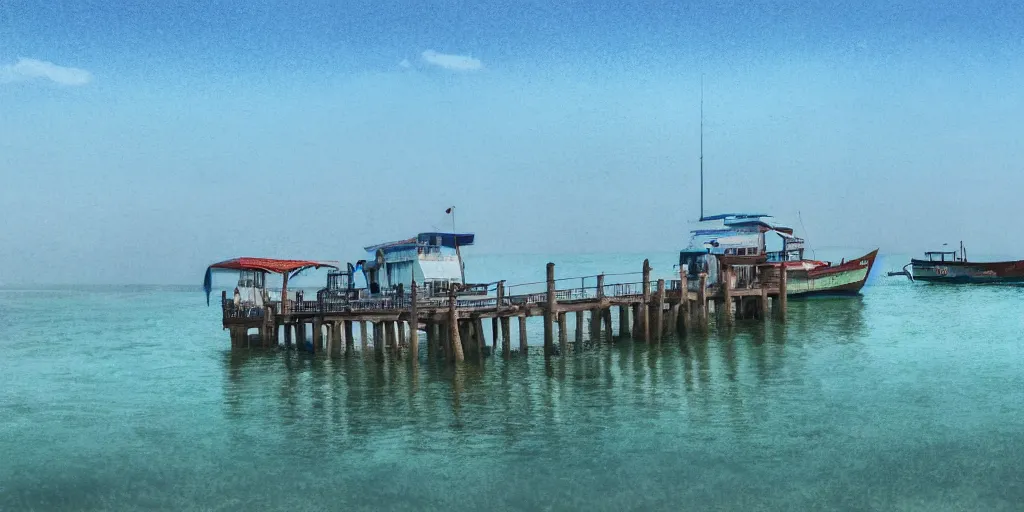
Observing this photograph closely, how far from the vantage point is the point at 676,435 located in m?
22.5

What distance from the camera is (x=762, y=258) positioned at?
57.6 meters

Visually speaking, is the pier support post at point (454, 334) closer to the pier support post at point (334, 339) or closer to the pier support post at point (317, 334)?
the pier support post at point (334, 339)

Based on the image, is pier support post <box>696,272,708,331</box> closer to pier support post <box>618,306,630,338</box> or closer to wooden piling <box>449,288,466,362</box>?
pier support post <box>618,306,630,338</box>

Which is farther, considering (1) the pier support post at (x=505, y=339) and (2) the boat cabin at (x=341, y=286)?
(2) the boat cabin at (x=341, y=286)

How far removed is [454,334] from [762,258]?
30.0 meters

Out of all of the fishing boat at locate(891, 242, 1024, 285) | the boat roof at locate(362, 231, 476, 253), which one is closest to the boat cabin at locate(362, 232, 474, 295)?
the boat roof at locate(362, 231, 476, 253)

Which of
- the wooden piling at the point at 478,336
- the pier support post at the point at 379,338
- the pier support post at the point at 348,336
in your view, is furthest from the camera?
the pier support post at the point at 379,338

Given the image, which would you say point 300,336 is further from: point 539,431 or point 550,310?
point 539,431


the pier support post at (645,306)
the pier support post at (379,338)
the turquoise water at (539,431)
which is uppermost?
the pier support post at (645,306)

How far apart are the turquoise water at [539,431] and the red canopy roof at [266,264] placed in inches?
162

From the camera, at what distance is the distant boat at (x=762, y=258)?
5612 cm

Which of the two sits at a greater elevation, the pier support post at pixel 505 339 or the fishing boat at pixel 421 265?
the fishing boat at pixel 421 265

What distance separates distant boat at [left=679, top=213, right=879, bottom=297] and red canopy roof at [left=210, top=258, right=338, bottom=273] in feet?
73.5

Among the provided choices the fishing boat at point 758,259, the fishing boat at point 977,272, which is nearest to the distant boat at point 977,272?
the fishing boat at point 977,272
